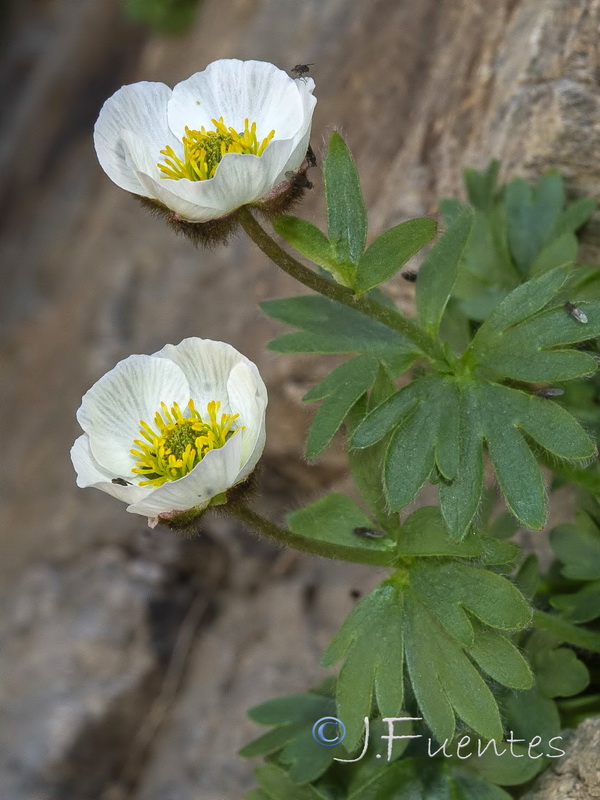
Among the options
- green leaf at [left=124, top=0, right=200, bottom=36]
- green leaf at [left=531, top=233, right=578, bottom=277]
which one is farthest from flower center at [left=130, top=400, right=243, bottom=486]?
green leaf at [left=124, top=0, right=200, bottom=36]

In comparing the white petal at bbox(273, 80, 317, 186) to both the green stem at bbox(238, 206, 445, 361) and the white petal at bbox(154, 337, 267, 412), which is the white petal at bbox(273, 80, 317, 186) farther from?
the white petal at bbox(154, 337, 267, 412)

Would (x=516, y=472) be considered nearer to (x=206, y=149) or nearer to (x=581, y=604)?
(x=581, y=604)

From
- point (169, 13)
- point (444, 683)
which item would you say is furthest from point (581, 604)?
point (169, 13)

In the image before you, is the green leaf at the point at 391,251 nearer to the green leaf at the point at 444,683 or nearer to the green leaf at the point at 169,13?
the green leaf at the point at 444,683

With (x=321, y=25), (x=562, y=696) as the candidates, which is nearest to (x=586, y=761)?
(x=562, y=696)

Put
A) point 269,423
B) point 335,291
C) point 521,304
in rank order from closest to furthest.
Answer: point 335,291 < point 521,304 < point 269,423

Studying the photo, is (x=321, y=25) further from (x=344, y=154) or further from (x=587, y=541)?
(x=587, y=541)
